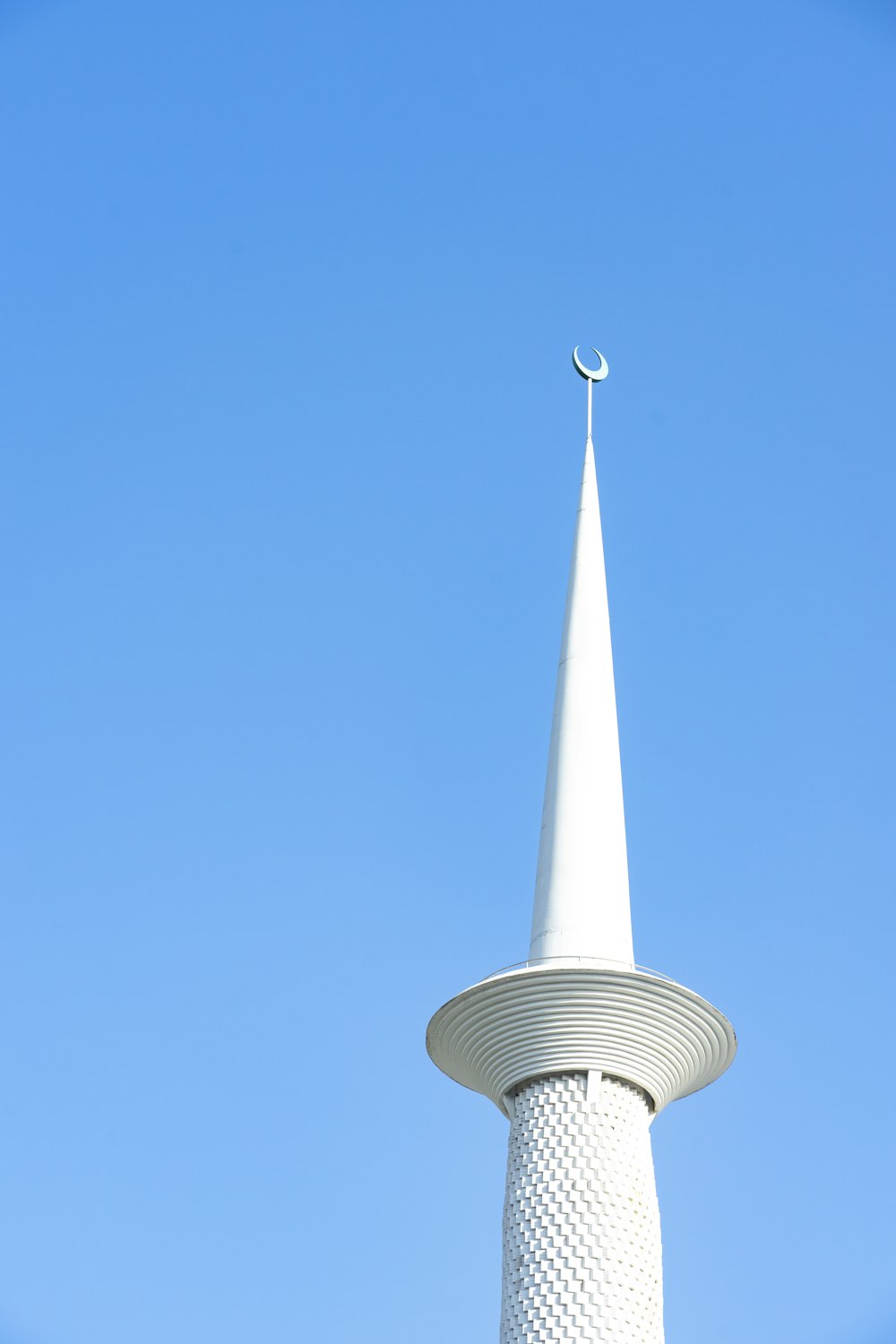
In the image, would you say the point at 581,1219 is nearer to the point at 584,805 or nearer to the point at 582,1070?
the point at 582,1070

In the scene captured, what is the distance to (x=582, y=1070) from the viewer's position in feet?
119

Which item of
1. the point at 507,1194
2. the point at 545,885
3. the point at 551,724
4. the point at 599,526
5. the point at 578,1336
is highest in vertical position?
the point at 599,526

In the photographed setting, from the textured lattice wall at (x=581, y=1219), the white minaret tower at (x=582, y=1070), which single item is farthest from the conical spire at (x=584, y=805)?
the textured lattice wall at (x=581, y=1219)

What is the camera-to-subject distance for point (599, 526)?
151ft

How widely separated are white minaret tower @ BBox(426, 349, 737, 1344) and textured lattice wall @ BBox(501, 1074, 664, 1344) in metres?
0.02

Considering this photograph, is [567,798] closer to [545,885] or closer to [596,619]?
[545,885]

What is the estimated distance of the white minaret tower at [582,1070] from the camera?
3444 centimetres

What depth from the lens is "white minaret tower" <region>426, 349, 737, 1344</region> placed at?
34438mm

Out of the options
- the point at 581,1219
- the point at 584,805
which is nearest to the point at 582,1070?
the point at 581,1219

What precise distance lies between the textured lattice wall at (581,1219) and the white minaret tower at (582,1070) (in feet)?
0.08

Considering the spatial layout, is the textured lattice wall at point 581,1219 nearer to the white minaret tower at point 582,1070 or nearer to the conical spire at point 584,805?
the white minaret tower at point 582,1070

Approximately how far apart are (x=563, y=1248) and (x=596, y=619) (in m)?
14.4

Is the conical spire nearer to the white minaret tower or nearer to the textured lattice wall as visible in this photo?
the white minaret tower

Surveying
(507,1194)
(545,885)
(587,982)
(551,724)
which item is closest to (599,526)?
(551,724)
